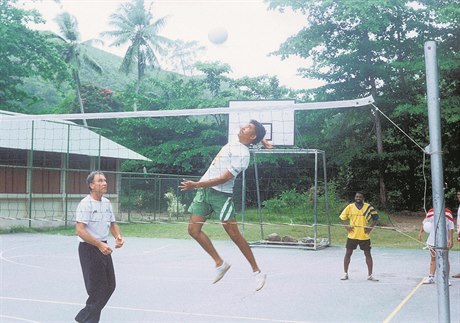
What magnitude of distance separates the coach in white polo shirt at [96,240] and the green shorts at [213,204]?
A: 7.13 ft

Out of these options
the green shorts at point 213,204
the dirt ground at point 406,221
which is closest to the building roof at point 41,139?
the dirt ground at point 406,221

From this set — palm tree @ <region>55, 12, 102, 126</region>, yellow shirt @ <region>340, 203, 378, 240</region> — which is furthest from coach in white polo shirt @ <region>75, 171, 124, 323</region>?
palm tree @ <region>55, 12, 102, 126</region>

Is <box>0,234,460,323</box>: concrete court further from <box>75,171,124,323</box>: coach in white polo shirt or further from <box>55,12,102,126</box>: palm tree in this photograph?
<box>55,12,102,126</box>: palm tree

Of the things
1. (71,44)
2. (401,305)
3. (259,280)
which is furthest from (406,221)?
(71,44)

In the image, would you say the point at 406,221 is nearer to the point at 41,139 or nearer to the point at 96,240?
the point at 41,139

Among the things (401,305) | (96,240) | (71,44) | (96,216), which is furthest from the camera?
(71,44)

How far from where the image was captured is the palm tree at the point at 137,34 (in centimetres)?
5034

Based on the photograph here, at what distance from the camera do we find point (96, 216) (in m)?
6.78

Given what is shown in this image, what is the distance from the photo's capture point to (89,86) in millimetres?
42656

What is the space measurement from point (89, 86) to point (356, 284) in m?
32.8

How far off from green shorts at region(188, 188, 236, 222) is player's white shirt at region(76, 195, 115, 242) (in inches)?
97.0

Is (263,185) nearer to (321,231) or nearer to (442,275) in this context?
(321,231)

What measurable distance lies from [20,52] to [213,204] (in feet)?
90.7

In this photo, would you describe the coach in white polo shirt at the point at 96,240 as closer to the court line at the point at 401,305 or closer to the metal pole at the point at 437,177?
the metal pole at the point at 437,177
